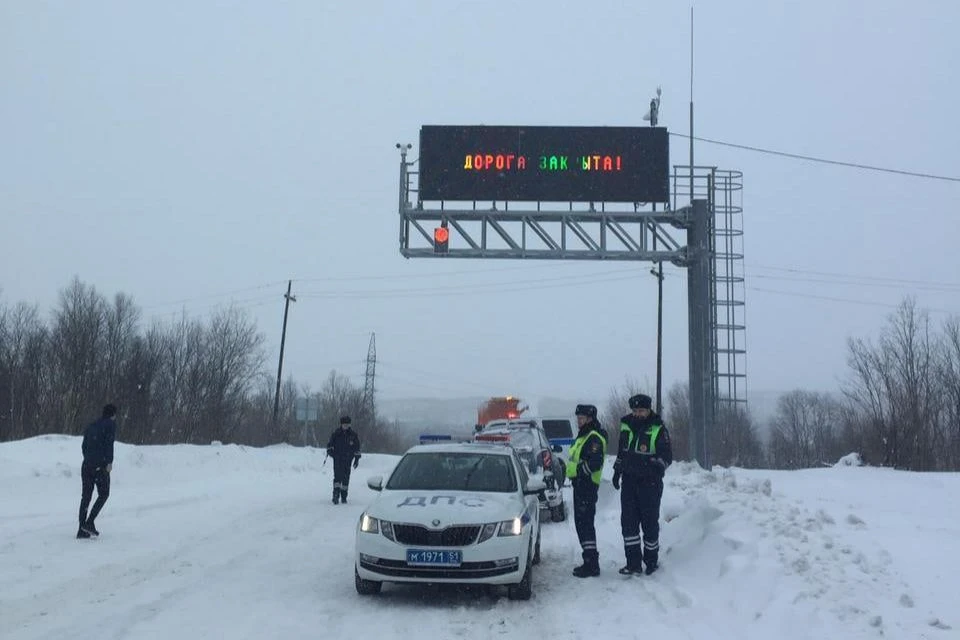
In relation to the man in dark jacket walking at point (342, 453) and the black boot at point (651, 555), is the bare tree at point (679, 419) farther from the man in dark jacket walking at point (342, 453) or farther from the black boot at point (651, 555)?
the black boot at point (651, 555)

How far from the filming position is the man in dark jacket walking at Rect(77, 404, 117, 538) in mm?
13797

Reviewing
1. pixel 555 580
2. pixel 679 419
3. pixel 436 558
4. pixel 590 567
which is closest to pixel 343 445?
pixel 555 580

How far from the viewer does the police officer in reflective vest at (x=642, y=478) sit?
37.0ft

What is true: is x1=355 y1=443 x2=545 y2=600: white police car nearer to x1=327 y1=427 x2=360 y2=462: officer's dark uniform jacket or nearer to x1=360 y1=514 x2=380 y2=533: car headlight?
x1=360 y1=514 x2=380 y2=533: car headlight

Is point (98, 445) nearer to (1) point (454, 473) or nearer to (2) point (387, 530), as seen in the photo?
(1) point (454, 473)

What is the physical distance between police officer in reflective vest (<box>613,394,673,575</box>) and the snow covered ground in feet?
0.96

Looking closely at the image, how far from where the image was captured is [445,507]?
10.3 metres

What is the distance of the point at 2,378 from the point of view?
5884cm

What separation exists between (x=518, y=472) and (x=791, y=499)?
13.8 feet

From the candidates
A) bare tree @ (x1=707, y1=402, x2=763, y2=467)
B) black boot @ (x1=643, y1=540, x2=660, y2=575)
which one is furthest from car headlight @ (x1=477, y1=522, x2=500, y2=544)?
bare tree @ (x1=707, y1=402, x2=763, y2=467)

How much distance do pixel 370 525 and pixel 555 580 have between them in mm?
2510

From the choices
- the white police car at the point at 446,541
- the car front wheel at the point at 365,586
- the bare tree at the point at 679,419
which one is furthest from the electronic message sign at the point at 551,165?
the bare tree at the point at 679,419

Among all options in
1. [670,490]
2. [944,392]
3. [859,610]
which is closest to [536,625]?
[859,610]

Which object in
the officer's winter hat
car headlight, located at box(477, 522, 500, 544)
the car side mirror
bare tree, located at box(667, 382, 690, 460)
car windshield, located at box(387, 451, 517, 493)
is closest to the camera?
car headlight, located at box(477, 522, 500, 544)
